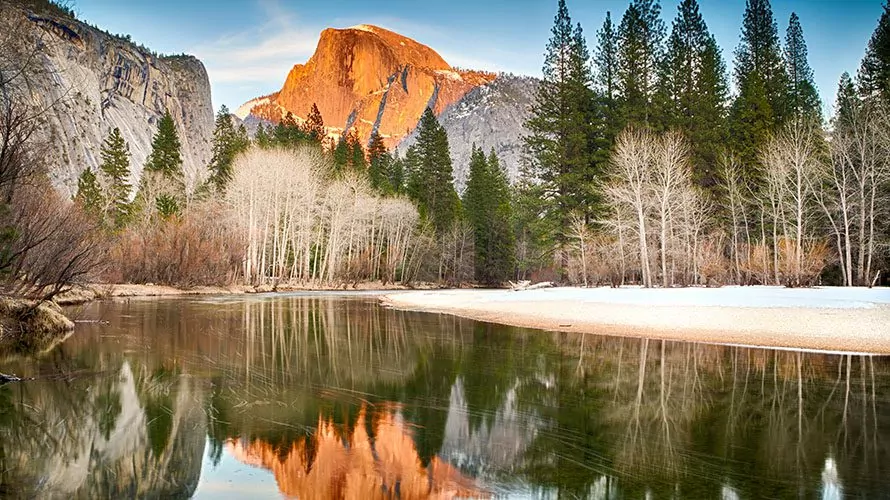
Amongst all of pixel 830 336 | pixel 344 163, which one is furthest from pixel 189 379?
pixel 344 163

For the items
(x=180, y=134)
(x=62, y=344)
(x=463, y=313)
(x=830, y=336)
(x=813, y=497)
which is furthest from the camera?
(x=180, y=134)

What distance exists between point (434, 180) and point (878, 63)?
41.7 m

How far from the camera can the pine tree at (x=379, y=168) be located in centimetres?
6719

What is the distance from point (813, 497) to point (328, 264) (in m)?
50.3

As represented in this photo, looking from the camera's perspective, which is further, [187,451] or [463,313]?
[463,313]

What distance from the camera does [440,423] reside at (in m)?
8.21

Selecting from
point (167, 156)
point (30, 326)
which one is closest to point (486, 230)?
point (167, 156)

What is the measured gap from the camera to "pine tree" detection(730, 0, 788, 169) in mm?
42125

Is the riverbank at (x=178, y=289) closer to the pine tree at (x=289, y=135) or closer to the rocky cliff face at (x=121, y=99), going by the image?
the pine tree at (x=289, y=135)

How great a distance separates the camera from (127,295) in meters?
34.5

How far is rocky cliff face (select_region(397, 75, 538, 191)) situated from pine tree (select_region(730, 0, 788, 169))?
281 feet

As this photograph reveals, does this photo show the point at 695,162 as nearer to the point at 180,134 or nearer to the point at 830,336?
the point at 830,336

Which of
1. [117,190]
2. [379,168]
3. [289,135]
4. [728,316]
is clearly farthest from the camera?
[379,168]

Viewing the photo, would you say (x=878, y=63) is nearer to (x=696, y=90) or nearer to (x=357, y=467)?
(x=696, y=90)
